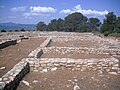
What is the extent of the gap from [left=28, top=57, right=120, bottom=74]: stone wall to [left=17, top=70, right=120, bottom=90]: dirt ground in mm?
286

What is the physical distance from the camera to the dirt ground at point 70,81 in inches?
257

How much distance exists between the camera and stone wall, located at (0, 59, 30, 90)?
18.3ft

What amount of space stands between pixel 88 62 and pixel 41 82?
8.64 feet

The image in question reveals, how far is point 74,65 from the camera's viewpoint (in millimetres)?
8570

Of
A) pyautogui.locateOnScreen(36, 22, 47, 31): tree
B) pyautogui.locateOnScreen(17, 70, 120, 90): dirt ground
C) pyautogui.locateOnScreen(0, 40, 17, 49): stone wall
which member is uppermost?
pyautogui.locateOnScreen(36, 22, 47, 31): tree

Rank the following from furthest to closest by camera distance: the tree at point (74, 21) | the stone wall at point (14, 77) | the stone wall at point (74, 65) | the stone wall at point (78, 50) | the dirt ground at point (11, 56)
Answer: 1. the tree at point (74, 21)
2. the stone wall at point (78, 50)
3. the dirt ground at point (11, 56)
4. the stone wall at point (74, 65)
5. the stone wall at point (14, 77)

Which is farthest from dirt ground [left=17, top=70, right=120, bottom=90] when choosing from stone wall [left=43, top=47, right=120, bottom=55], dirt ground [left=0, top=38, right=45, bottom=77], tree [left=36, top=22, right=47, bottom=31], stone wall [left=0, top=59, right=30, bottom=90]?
tree [left=36, top=22, right=47, bottom=31]

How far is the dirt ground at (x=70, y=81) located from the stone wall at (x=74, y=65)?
0.29 metres

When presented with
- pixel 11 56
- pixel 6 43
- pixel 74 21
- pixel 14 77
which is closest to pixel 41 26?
pixel 74 21

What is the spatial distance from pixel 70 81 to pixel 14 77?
217 centimetres

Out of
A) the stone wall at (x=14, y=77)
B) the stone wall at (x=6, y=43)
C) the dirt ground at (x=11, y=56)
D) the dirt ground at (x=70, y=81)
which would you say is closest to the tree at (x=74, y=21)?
the stone wall at (x=6, y=43)

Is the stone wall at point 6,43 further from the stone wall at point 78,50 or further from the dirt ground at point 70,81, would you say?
the dirt ground at point 70,81

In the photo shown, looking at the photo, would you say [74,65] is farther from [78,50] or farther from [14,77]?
[78,50]

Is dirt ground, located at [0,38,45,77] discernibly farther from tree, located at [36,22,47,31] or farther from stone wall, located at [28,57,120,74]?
tree, located at [36,22,47,31]
